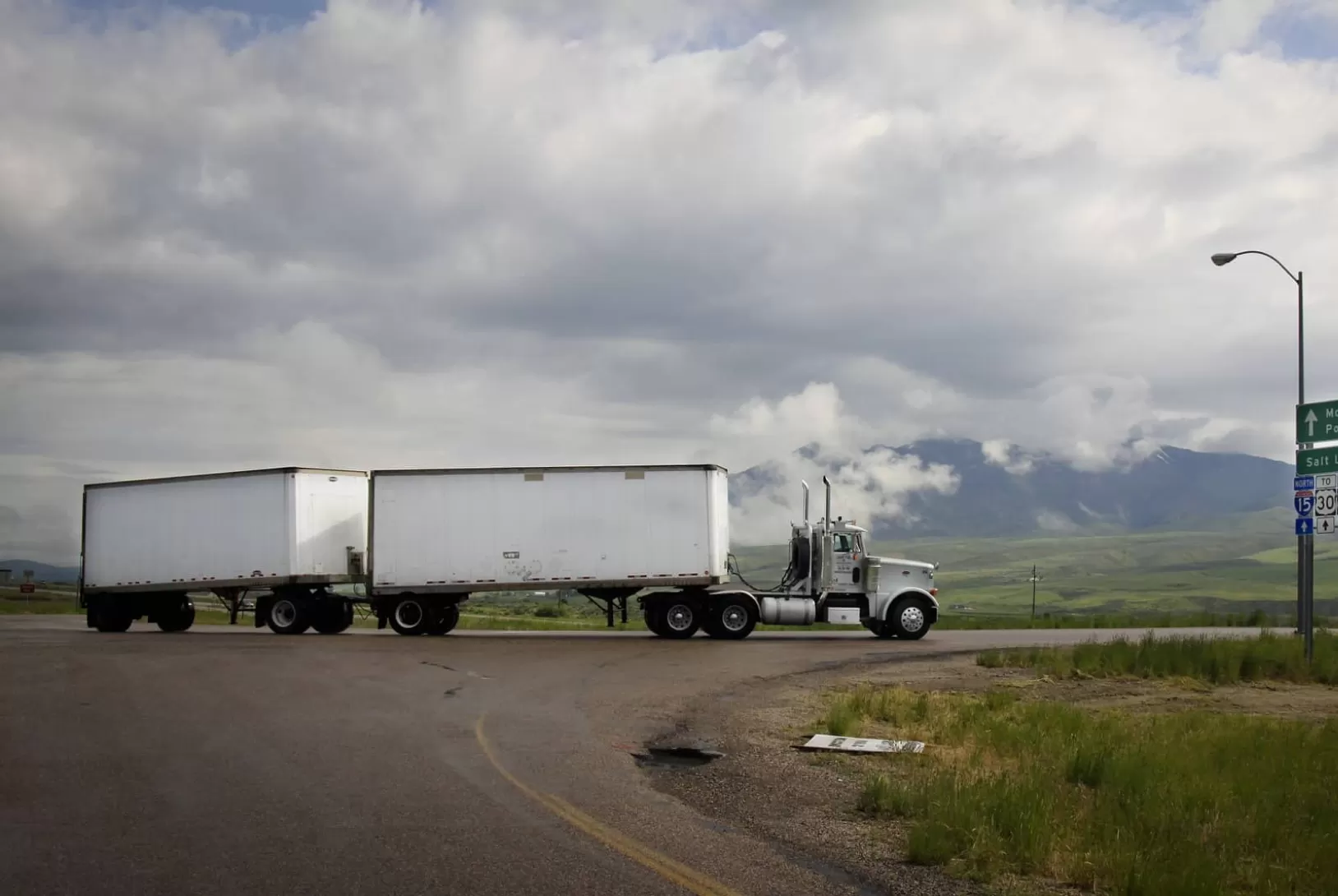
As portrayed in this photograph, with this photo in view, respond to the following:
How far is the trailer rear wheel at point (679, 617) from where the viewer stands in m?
31.0

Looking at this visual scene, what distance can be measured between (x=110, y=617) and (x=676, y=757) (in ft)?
92.5

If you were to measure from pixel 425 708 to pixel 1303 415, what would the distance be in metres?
16.1

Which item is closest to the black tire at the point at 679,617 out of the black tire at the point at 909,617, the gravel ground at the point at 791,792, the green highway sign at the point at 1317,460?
the black tire at the point at 909,617

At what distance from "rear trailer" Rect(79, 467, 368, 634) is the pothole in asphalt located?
2174cm

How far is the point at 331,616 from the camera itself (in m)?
33.5

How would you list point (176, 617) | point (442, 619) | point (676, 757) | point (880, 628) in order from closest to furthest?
point (676, 757), point (880, 628), point (442, 619), point (176, 617)

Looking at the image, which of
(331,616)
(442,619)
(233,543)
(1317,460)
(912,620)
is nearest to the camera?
(1317,460)

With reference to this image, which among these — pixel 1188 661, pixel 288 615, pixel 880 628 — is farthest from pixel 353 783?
pixel 288 615

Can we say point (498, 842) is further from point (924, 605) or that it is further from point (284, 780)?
point (924, 605)

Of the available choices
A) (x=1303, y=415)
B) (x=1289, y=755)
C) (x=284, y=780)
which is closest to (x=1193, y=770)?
(x=1289, y=755)

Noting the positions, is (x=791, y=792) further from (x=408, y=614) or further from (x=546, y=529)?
(x=408, y=614)

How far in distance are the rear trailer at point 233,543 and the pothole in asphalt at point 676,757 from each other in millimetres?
21738

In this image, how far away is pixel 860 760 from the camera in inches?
487

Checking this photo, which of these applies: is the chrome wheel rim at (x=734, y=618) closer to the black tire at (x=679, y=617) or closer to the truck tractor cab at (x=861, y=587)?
the black tire at (x=679, y=617)
